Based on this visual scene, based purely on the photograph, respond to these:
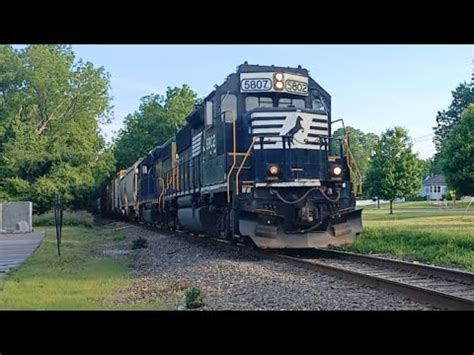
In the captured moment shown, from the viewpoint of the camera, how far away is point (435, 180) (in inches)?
477

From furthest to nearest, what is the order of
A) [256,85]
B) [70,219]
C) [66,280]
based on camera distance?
[70,219], [256,85], [66,280]

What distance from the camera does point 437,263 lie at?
28.1ft

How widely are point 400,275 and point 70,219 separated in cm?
1117

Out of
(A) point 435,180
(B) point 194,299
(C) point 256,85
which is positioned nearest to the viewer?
(B) point 194,299

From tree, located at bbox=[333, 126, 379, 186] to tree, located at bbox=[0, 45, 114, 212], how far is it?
12.2ft

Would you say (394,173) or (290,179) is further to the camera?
(394,173)

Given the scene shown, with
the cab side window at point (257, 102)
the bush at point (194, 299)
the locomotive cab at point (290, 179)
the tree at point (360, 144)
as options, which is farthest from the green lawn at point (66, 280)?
the tree at point (360, 144)

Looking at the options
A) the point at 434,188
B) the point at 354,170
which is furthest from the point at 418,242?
the point at 434,188

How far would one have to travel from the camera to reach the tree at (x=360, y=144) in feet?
31.0

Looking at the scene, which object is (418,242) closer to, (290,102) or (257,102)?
(290,102)

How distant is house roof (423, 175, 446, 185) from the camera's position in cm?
1142
